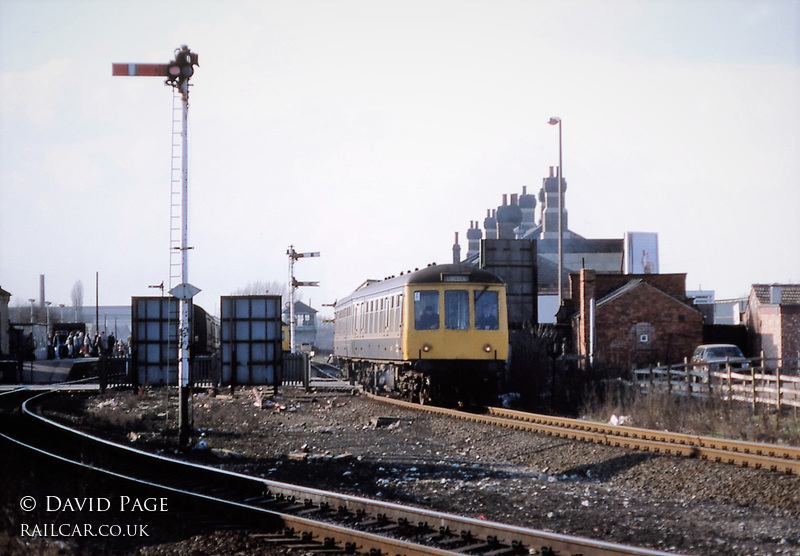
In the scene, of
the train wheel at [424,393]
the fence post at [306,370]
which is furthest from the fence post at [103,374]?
the train wheel at [424,393]

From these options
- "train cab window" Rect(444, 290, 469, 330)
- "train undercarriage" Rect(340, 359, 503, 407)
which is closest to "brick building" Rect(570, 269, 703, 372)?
"train undercarriage" Rect(340, 359, 503, 407)

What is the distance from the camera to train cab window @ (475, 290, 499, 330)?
20.4 m

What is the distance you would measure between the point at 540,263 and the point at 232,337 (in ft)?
114

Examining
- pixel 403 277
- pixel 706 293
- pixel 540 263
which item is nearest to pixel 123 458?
pixel 403 277

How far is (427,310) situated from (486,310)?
1.36 metres

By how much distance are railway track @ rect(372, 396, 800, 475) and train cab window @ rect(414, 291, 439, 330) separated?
2.73 m

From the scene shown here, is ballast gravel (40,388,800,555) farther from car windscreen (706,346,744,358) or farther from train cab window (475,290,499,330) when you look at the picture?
car windscreen (706,346,744,358)

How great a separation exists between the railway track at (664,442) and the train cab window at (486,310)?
291cm

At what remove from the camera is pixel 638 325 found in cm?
3381

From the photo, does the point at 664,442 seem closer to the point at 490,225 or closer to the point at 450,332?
the point at 450,332

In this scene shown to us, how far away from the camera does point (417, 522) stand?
26.2 ft

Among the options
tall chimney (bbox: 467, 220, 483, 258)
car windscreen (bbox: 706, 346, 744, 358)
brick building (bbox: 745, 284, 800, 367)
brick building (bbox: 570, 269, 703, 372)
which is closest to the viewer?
car windscreen (bbox: 706, 346, 744, 358)

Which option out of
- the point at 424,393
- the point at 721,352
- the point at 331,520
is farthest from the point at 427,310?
the point at 721,352

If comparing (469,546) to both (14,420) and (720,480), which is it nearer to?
(720,480)
